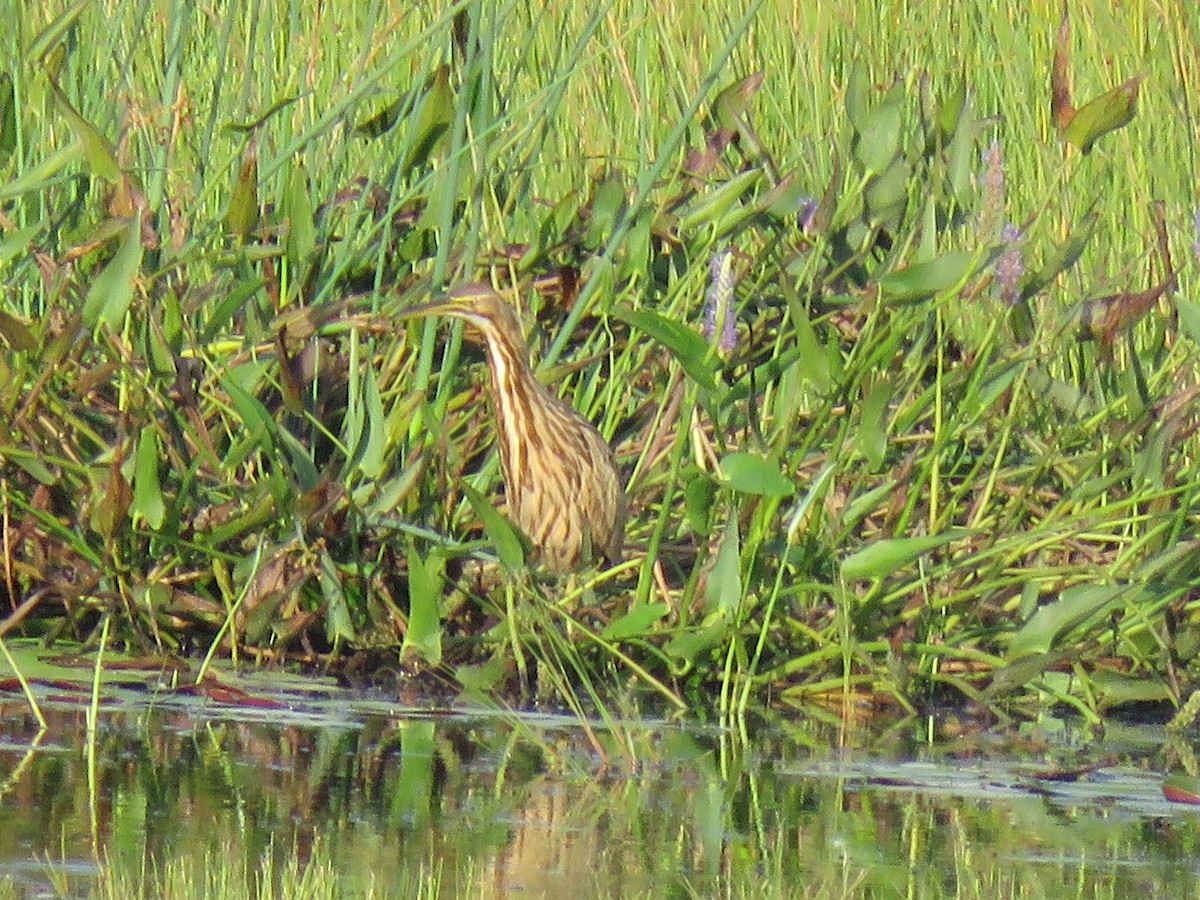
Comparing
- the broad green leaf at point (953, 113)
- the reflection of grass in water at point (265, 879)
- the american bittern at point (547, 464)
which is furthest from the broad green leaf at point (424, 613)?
the broad green leaf at point (953, 113)

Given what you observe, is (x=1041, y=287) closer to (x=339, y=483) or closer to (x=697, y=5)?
(x=339, y=483)

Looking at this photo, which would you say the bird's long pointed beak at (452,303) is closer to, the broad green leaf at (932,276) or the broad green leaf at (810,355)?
the broad green leaf at (810,355)

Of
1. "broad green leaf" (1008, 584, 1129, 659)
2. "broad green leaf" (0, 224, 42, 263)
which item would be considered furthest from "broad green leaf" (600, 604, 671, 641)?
"broad green leaf" (0, 224, 42, 263)

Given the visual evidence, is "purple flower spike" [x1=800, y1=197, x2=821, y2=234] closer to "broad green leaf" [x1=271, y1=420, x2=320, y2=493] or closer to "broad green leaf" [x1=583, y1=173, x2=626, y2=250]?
"broad green leaf" [x1=583, y1=173, x2=626, y2=250]

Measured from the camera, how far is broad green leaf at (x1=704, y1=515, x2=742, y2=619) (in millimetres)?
4094

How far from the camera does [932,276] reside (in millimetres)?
4312

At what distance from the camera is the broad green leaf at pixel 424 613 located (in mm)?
4074

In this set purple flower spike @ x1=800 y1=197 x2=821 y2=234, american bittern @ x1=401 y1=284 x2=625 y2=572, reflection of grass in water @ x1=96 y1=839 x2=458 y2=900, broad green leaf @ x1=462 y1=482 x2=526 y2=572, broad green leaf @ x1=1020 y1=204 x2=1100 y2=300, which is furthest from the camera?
american bittern @ x1=401 y1=284 x2=625 y2=572

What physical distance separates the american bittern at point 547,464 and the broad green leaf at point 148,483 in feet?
2.41

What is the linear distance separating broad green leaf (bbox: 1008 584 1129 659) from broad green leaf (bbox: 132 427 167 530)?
65.0 inches

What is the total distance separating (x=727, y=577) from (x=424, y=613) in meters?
0.57

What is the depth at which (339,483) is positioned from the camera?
4.28 meters

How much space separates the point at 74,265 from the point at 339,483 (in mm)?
820

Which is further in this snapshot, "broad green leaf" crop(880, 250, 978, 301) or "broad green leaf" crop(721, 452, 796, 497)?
"broad green leaf" crop(880, 250, 978, 301)
